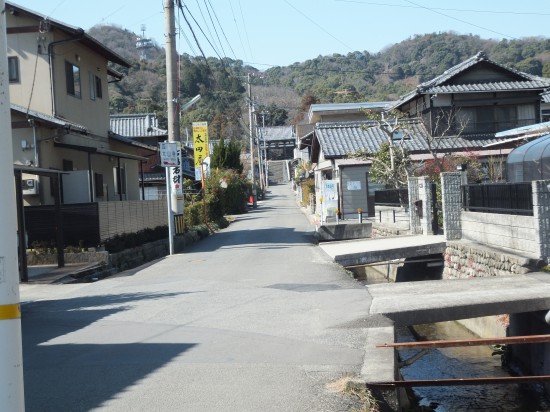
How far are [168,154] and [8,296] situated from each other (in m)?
17.8

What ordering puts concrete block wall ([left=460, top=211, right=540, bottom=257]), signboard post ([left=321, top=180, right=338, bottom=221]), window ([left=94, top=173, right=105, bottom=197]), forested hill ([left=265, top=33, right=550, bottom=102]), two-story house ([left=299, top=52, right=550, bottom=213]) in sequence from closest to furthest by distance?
concrete block wall ([left=460, top=211, right=540, bottom=257]), window ([left=94, top=173, right=105, bottom=197]), signboard post ([left=321, top=180, right=338, bottom=221]), two-story house ([left=299, top=52, right=550, bottom=213]), forested hill ([left=265, top=33, right=550, bottom=102])

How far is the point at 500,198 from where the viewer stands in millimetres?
13992

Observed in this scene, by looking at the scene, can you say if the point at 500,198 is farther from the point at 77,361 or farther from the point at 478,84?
the point at 478,84

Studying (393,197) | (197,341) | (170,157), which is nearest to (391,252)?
(393,197)

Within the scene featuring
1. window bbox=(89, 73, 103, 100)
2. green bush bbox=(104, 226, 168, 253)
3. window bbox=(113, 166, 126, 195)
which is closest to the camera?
green bush bbox=(104, 226, 168, 253)

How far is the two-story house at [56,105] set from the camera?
768 inches

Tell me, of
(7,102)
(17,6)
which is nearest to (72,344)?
(7,102)

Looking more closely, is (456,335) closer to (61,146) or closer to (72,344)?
(72,344)

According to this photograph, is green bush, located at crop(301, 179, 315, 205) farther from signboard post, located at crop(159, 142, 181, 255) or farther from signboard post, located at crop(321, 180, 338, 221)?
signboard post, located at crop(159, 142, 181, 255)

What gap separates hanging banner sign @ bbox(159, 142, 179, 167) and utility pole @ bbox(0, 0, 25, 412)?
17.5 meters

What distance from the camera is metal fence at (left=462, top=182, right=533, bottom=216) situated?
40.9 ft

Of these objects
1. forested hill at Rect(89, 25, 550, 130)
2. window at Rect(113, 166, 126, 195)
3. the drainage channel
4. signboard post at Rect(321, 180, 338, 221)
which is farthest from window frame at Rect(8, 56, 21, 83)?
forested hill at Rect(89, 25, 550, 130)

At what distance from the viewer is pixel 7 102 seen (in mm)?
3521

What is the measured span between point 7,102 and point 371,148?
1182 inches
